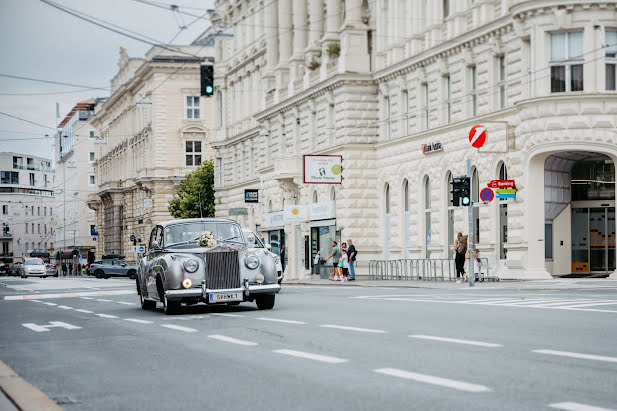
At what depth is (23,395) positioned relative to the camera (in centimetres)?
874

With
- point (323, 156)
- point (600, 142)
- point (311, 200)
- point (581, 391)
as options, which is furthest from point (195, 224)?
point (311, 200)

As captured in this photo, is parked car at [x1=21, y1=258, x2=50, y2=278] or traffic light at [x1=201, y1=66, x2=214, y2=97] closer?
traffic light at [x1=201, y1=66, x2=214, y2=97]

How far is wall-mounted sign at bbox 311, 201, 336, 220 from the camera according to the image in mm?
52625

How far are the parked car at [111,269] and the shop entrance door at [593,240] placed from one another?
153 feet

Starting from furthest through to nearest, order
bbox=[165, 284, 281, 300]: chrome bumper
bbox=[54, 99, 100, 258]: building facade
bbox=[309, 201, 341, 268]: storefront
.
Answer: bbox=[54, 99, 100, 258]: building facade
bbox=[309, 201, 341, 268]: storefront
bbox=[165, 284, 281, 300]: chrome bumper

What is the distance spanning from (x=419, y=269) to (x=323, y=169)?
26.2ft

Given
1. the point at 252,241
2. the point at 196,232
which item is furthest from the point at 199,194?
the point at 196,232

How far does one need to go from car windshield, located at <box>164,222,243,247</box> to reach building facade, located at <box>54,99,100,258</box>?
11241cm

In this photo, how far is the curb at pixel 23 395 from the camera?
8.12m

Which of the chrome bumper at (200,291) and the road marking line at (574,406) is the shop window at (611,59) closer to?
the chrome bumper at (200,291)

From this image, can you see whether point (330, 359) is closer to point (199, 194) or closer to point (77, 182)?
point (199, 194)

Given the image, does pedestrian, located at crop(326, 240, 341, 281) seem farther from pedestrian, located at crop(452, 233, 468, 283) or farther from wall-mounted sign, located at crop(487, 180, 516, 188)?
wall-mounted sign, located at crop(487, 180, 516, 188)

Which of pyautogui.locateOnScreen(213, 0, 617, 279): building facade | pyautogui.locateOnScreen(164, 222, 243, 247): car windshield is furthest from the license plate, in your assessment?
pyautogui.locateOnScreen(213, 0, 617, 279): building facade

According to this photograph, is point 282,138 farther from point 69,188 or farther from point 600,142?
point 69,188
